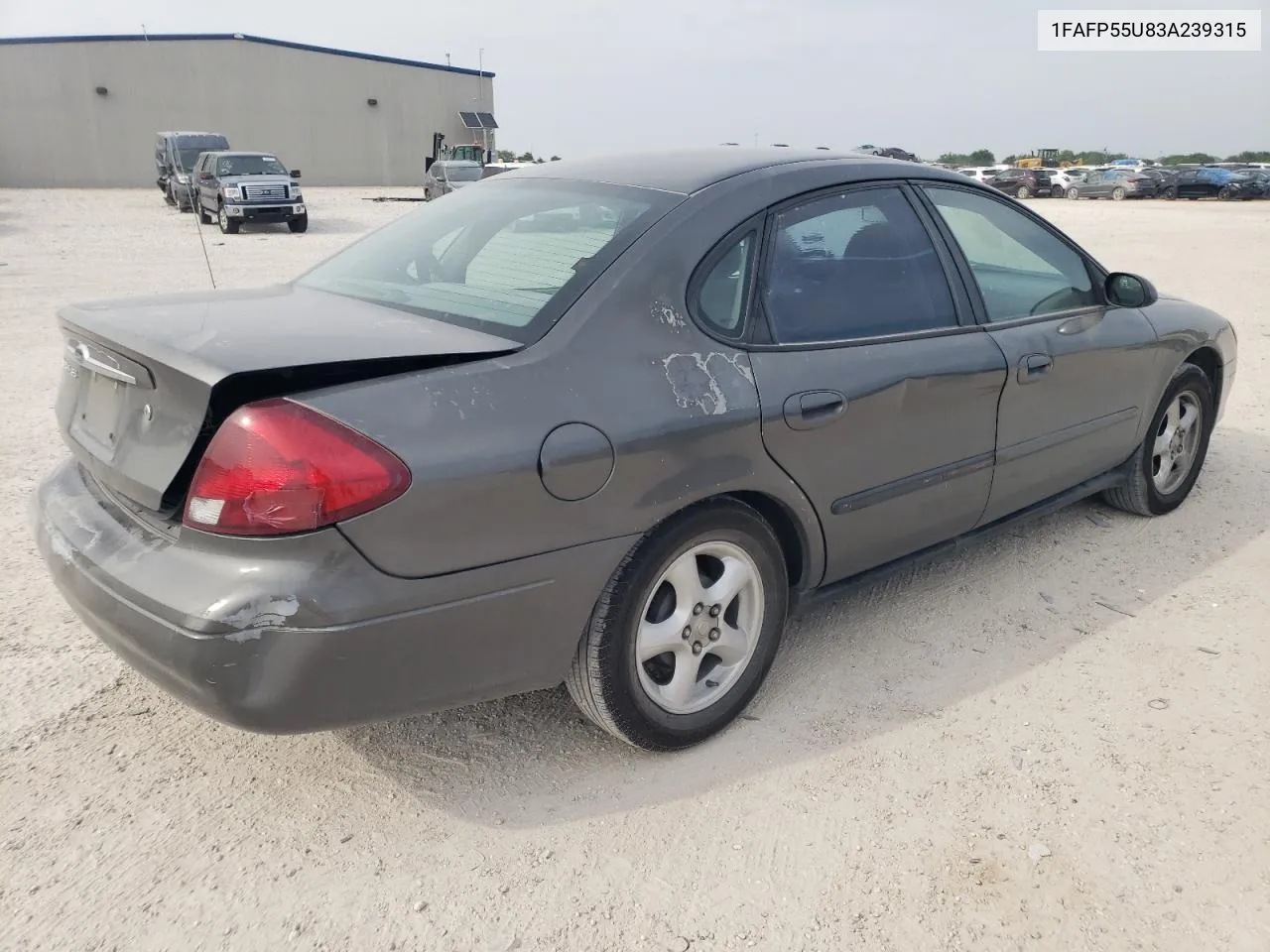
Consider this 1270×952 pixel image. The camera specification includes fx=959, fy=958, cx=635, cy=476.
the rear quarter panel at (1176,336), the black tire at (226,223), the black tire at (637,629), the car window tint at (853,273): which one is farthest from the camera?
the black tire at (226,223)

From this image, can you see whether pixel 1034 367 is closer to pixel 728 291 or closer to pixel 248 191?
pixel 728 291

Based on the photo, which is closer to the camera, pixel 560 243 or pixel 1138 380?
pixel 560 243

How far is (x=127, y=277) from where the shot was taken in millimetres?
13141

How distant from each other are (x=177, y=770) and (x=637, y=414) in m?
1.56

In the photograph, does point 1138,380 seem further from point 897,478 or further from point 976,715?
point 976,715

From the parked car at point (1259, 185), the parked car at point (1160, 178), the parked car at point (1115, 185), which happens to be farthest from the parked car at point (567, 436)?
the parked car at point (1259, 185)

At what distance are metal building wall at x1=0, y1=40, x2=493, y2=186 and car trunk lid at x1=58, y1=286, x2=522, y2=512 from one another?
4522 cm

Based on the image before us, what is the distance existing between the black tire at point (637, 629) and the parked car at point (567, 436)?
0.03 ft

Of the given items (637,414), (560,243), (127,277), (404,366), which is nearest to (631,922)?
(637,414)

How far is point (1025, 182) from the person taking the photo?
136 ft

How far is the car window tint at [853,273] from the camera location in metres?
2.84

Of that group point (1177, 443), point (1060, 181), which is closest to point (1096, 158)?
point (1060, 181)

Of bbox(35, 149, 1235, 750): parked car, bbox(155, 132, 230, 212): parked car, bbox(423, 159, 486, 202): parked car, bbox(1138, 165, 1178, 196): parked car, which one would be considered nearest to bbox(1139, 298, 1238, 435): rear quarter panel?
bbox(35, 149, 1235, 750): parked car

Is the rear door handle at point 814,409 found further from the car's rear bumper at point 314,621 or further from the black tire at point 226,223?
the black tire at point 226,223
